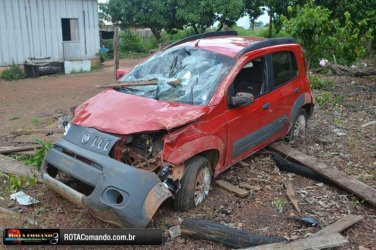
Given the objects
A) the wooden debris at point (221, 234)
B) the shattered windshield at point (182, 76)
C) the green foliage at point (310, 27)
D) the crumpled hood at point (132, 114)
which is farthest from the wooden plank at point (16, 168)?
the green foliage at point (310, 27)

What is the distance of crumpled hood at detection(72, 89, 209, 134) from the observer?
403cm

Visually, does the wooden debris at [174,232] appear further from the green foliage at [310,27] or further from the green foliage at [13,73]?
the green foliage at [13,73]

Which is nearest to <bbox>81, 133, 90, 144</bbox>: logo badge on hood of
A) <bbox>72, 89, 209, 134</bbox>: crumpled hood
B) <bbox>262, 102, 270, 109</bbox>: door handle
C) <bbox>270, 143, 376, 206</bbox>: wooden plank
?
<bbox>72, 89, 209, 134</bbox>: crumpled hood

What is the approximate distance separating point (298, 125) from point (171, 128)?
343 cm

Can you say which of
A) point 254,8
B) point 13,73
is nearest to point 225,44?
point 13,73

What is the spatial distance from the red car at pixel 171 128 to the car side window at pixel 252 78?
0.02 m

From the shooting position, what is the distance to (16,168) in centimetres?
534

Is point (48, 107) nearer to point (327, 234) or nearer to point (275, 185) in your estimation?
point (275, 185)

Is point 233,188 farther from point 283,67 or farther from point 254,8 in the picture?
point 254,8

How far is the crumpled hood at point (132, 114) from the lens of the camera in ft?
13.2

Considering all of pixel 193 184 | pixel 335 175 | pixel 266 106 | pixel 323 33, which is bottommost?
pixel 335 175

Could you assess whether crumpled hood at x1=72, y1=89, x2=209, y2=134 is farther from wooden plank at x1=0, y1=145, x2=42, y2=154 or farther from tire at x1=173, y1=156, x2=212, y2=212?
wooden plank at x1=0, y1=145, x2=42, y2=154

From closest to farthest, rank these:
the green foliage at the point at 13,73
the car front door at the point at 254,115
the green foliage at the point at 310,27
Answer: the car front door at the point at 254,115, the green foliage at the point at 310,27, the green foliage at the point at 13,73

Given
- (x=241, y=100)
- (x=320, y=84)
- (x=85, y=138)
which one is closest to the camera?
(x=85, y=138)
